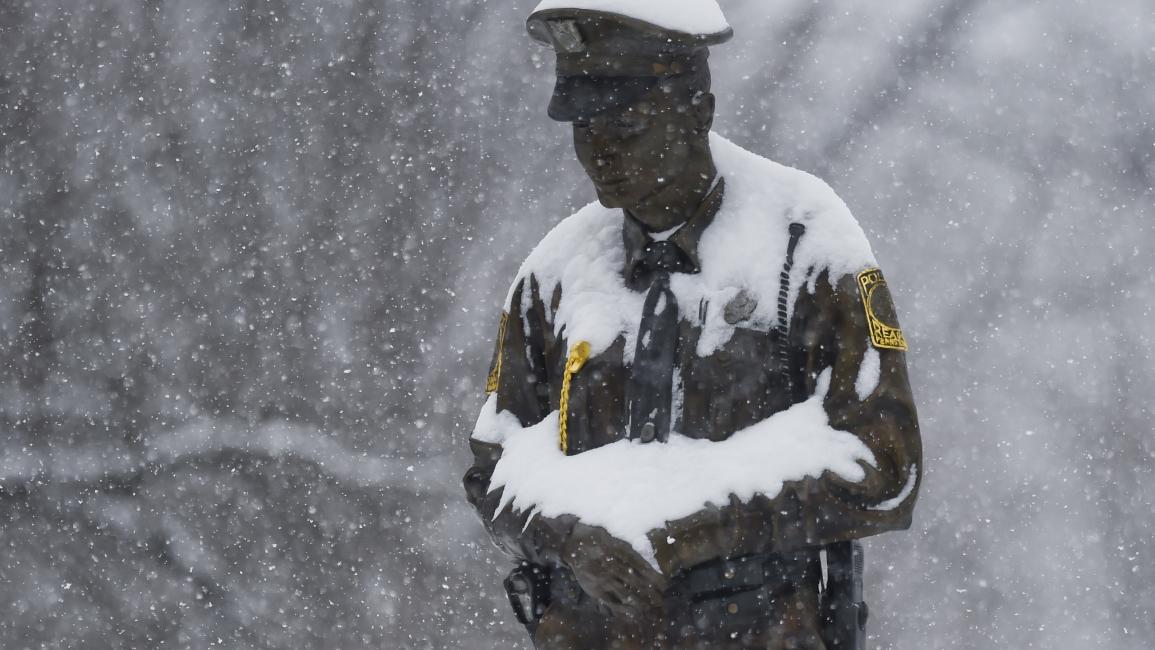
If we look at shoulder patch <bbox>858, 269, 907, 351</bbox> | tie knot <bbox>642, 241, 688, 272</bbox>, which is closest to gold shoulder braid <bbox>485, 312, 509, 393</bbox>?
tie knot <bbox>642, 241, 688, 272</bbox>

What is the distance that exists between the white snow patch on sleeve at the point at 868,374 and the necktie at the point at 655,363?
341 mm

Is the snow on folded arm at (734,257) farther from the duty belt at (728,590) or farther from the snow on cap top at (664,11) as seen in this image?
the duty belt at (728,590)

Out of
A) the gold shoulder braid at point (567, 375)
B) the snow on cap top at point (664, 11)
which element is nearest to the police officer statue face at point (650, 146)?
the snow on cap top at point (664, 11)

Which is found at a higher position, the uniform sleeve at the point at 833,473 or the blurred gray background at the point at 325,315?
the blurred gray background at the point at 325,315

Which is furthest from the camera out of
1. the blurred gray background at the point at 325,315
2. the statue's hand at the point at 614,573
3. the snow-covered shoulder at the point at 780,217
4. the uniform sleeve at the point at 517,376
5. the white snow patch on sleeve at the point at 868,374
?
the blurred gray background at the point at 325,315

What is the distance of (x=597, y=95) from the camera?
3.22 m

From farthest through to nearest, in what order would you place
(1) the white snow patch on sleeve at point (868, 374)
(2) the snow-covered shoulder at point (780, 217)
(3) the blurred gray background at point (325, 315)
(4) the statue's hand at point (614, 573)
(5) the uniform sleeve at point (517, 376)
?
(3) the blurred gray background at point (325, 315) < (5) the uniform sleeve at point (517, 376) < (2) the snow-covered shoulder at point (780, 217) < (1) the white snow patch on sleeve at point (868, 374) < (4) the statue's hand at point (614, 573)

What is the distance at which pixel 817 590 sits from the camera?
3.28 meters

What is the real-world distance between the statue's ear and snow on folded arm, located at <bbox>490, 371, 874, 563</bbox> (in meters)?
0.52

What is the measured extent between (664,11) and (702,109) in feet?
0.67

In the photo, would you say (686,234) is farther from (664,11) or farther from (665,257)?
(664,11)

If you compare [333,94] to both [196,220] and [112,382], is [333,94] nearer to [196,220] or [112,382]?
[196,220]

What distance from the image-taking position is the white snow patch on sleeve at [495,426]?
3523mm

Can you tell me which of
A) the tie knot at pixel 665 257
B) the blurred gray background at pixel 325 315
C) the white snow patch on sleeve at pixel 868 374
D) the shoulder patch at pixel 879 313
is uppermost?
the blurred gray background at pixel 325 315
